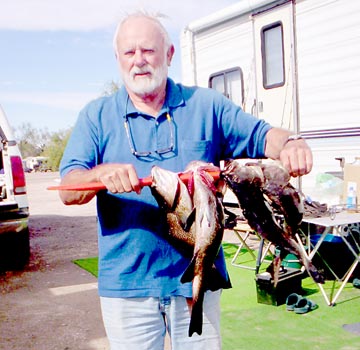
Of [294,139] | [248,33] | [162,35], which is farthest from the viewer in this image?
[248,33]

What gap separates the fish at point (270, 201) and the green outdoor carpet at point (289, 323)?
86.7 inches

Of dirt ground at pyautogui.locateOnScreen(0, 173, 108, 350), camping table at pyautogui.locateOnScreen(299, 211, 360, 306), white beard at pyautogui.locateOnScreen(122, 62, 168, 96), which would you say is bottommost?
dirt ground at pyautogui.locateOnScreen(0, 173, 108, 350)

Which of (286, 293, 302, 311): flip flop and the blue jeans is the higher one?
the blue jeans

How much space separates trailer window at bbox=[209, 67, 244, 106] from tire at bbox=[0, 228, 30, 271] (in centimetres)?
385

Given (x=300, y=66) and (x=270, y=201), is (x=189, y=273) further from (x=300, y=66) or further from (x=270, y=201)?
(x=300, y=66)

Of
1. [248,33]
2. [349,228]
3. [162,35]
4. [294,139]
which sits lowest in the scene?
[349,228]

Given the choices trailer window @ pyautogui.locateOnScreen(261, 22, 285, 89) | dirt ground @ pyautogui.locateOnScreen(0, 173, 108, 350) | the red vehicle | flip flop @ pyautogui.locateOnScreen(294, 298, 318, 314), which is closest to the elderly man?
dirt ground @ pyautogui.locateOnScreen(0, 173, 108, 350)

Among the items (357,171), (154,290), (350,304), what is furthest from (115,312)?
(357,171)

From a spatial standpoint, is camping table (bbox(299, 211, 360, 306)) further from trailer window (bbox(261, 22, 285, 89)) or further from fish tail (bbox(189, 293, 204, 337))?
fish tail (bbox(189, 293, 204, 337))

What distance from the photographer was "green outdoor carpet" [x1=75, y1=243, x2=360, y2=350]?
13.8 ft

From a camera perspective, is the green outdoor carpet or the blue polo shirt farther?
the green outdoor carpet

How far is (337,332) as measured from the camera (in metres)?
4.40

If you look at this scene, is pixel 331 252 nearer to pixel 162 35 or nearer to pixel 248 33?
pixel 248 33

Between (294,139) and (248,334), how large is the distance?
104 inches
